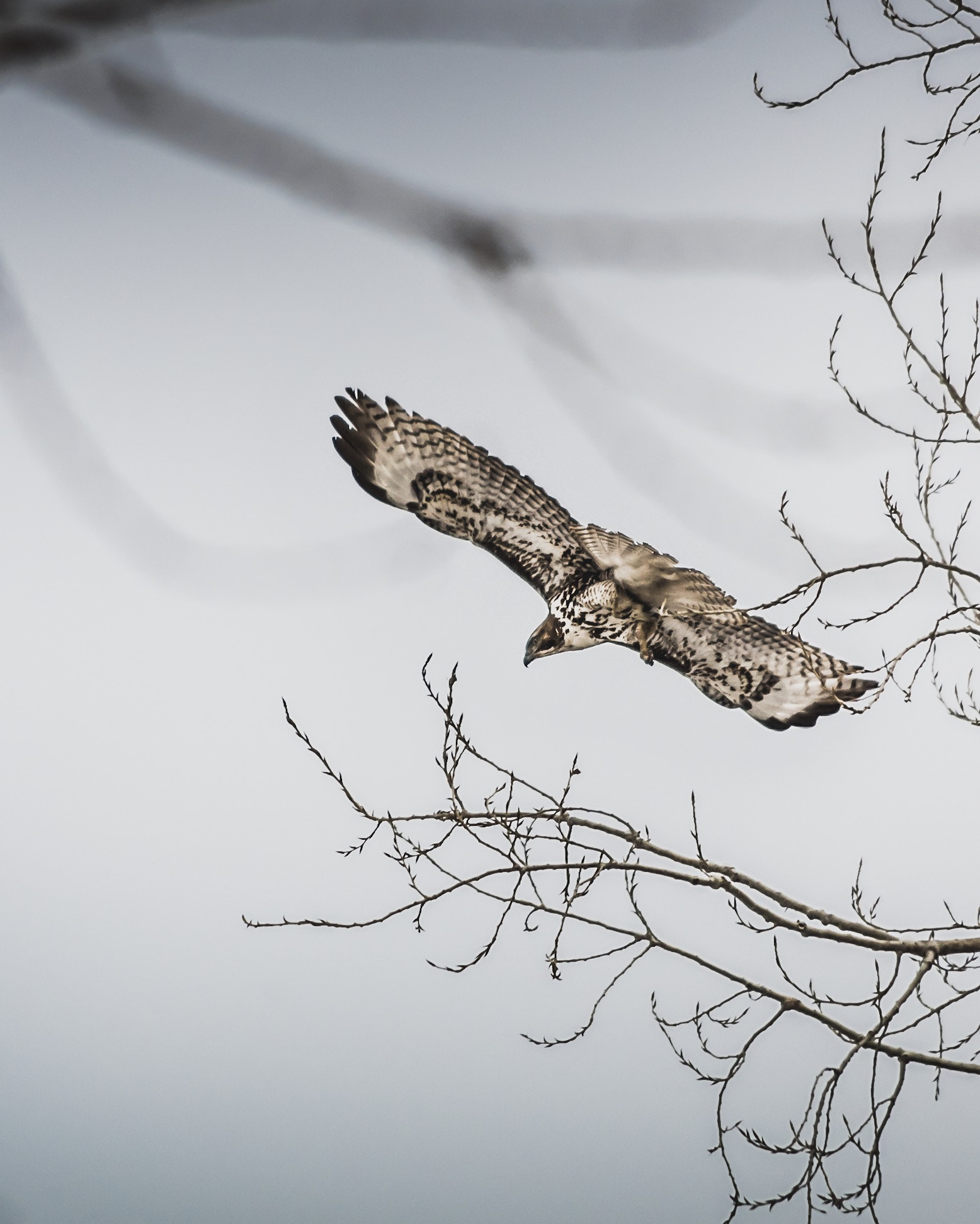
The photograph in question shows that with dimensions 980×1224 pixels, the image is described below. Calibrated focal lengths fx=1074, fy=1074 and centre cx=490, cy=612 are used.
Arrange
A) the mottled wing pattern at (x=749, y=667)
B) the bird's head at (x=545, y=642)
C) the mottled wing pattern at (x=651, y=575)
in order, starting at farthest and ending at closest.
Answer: the mottled wing pattern at (x=749, y=667), the bird's head at (x=545, y=642), the mottled wing pattern at (x=651, y=575)

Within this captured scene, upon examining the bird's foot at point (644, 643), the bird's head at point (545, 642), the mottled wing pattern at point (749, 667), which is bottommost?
the bird's head at point (545, 642)

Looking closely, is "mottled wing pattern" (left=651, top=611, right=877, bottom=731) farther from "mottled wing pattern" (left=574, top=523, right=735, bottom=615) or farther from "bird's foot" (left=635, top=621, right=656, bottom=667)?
"mottled wing pattern" (left=574, top=523, right=735, bottom=615)

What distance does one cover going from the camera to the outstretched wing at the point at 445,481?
6184mm

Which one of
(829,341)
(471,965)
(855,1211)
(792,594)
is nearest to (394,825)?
(471,965)

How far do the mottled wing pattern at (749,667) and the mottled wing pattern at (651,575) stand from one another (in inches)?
13.8

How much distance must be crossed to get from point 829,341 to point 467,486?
2593 millimetres

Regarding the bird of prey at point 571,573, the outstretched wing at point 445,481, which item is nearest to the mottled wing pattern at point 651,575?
the bird of prey at point 571,573

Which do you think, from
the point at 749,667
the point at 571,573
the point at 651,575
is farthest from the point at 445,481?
the point at 749,667

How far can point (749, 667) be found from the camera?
6.50 m

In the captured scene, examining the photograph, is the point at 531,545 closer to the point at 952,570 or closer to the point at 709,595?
the point at 709,595

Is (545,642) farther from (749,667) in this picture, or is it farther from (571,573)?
(749,667)

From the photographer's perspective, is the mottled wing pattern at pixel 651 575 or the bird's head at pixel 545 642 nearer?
the mottled wing pattern at pixel 651 575

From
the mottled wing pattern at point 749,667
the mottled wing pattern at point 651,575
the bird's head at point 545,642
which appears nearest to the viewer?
the mottled wing pattern at point 651,575

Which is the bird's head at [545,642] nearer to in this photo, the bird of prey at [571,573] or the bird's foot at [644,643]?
the bird of prey at [571,573]
